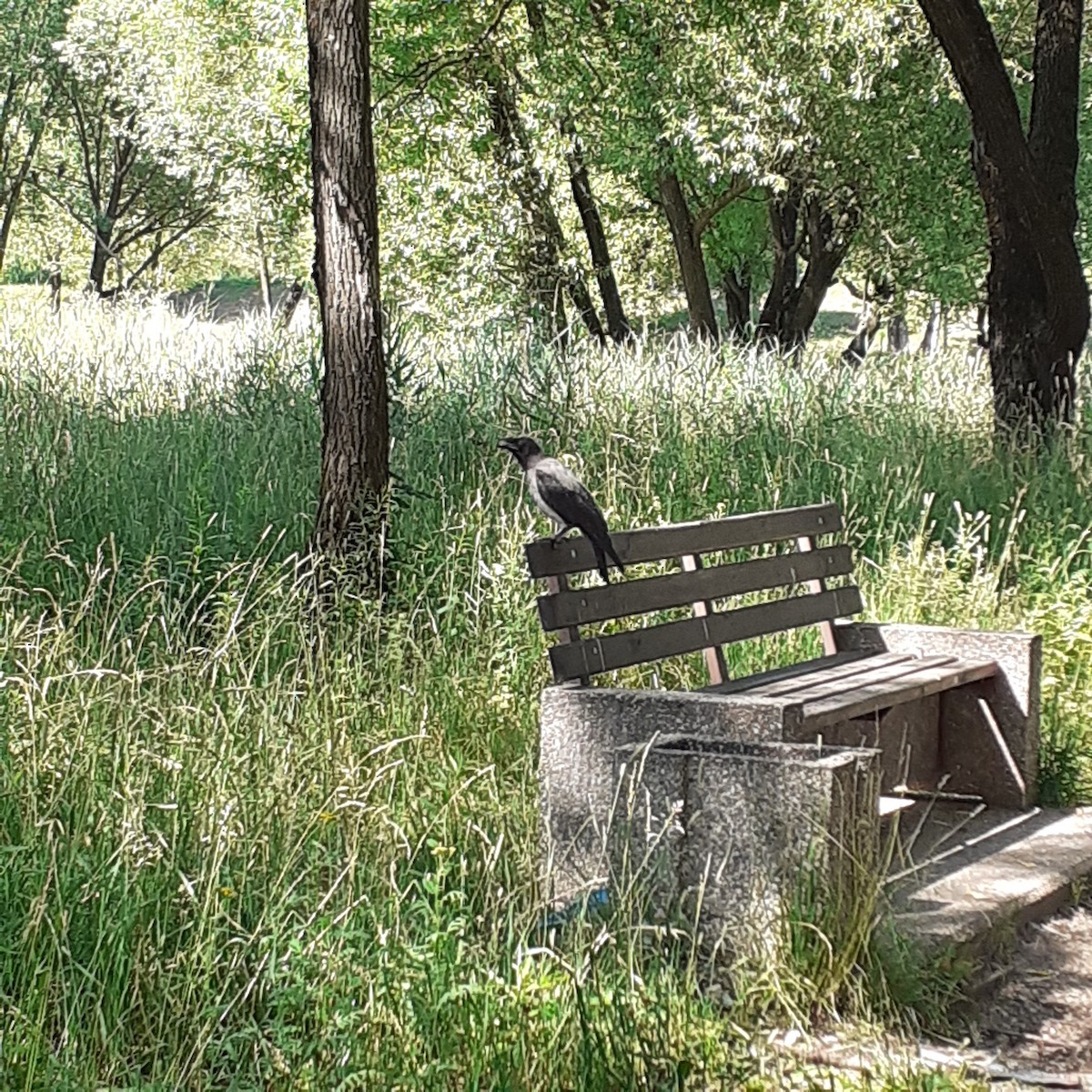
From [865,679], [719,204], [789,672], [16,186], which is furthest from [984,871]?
[16,186]

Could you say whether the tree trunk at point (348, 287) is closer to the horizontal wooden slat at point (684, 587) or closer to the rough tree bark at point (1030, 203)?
the horizontal wooden slat at point (684, 587)

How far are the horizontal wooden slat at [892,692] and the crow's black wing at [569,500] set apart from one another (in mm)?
395

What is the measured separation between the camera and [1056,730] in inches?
253

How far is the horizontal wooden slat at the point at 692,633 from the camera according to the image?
4789mm

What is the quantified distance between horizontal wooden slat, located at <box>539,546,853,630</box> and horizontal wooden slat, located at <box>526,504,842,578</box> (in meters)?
0.08

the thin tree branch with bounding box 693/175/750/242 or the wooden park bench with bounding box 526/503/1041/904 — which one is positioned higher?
the thin tree branch with bounding box 693/175/750/242

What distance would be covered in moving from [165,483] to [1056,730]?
13.6 feet

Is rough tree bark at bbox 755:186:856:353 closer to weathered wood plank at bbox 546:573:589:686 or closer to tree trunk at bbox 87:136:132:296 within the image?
weathered wood plank at bbox 546:573:589:686

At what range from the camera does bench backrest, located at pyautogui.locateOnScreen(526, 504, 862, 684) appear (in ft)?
15.8

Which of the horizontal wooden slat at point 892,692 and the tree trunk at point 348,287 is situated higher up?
the tree trunk at point 348,287

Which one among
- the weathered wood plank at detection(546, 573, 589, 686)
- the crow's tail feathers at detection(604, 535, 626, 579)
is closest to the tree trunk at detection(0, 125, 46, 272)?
the crow's tail feathers at detection(604, 535, 626, 579)

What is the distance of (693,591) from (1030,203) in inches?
230

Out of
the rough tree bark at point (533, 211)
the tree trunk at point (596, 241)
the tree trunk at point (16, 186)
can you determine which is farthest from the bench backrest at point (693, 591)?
the tree trunk at point (16, 186)

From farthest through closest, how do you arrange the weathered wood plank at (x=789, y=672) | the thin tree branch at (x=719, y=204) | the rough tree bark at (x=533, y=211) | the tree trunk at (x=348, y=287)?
1. the thin tree branch at (x=719, y=204)
2. the rough tree bark at (x=533, y=211)
3. the tree trunk at (x=348, y=287)
4. the weathered wood plank at (x=789, y=672)
